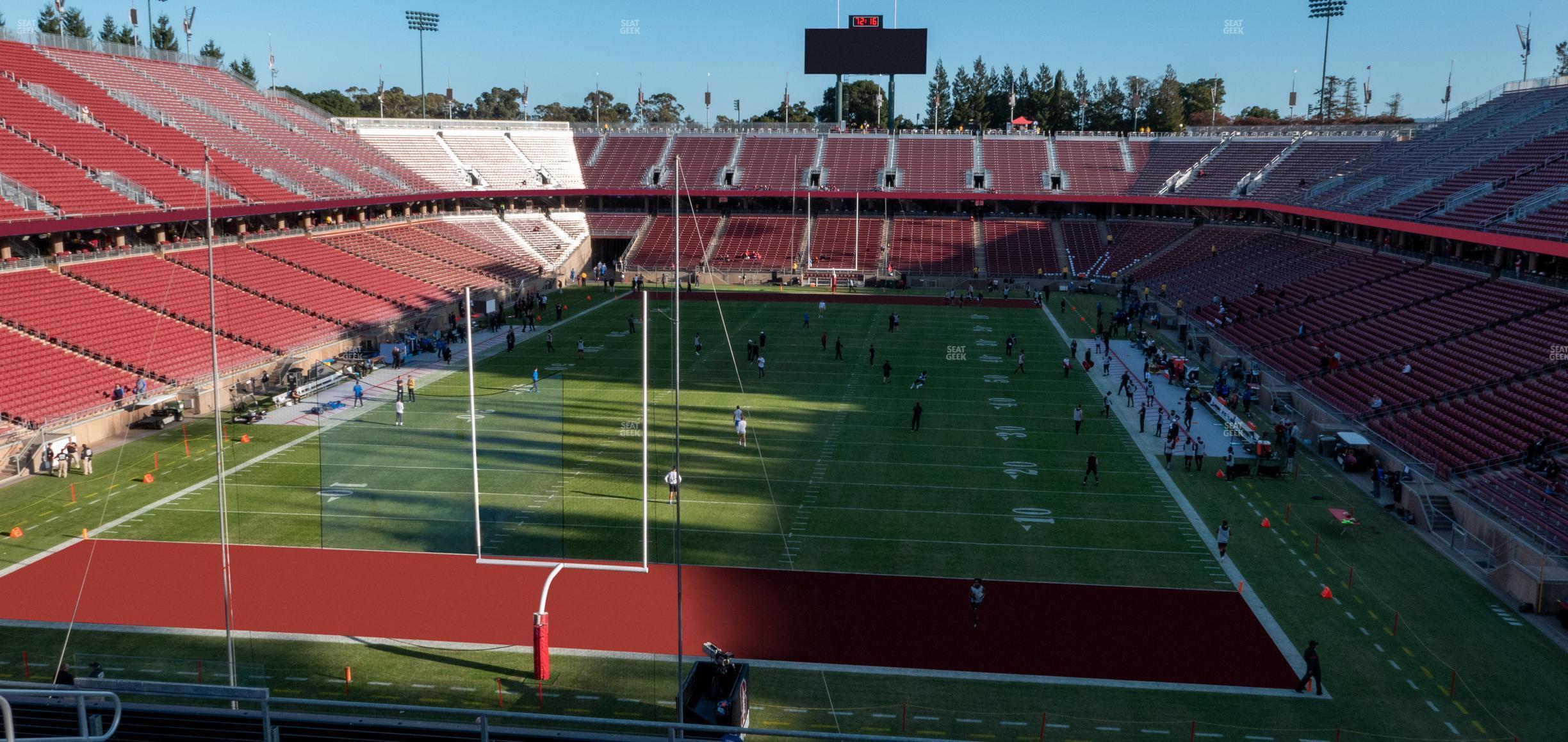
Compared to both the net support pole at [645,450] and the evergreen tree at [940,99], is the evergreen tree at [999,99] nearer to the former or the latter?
the evergreen tree at [940,99]

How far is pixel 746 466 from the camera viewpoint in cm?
2789

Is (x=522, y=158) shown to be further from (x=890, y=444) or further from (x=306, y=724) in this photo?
(x=306, y=724)

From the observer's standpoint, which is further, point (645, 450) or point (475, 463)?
point (475, 463)

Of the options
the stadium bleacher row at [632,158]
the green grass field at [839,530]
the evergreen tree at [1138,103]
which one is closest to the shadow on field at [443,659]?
the green grass field at [839,530]

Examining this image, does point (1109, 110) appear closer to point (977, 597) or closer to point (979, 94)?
point (979, 94)

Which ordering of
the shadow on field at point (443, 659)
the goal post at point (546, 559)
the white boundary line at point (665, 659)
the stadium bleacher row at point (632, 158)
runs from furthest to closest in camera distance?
the stadium bleacher row at point (632, 158)
the goal post at point (546, 559)
the shadow on field at point (443, 659)
the white boundary line at point (665, 659)

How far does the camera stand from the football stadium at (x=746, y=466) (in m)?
15.8

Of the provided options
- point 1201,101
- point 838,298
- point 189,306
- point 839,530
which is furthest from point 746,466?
point 1201,101

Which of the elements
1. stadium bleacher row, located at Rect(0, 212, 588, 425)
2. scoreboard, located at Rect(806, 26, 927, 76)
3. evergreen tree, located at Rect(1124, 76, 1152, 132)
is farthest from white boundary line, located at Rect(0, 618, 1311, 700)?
evergreen tree, located at Rect(1124, 76, 1152, 132)

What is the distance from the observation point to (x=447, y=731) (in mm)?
11070

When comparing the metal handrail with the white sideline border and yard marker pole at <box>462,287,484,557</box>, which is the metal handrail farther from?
the white sideline border

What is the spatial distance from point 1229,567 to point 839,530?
7918mm

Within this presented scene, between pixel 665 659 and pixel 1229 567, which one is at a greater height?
pixel 1229 567

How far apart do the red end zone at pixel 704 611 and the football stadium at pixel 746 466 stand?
97 mm
